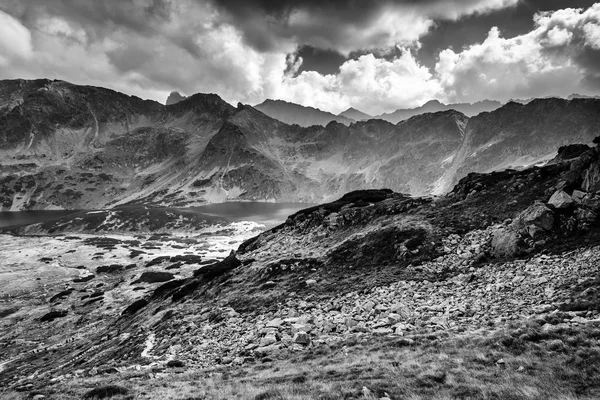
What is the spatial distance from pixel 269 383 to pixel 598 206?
2292cm

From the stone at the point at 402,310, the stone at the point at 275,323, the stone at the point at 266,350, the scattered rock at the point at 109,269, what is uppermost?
the stone at the point at 402,310

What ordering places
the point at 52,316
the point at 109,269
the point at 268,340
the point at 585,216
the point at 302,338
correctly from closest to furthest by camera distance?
the point at 302,338
the point at 268,340
the point at 585,216
the point at 52,316
the point at 109,269

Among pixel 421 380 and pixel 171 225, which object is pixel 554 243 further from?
pixel 171 225

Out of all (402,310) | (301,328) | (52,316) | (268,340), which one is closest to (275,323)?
(268,340)

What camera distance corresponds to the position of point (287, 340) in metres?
17.5

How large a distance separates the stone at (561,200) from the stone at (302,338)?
64.9 ft

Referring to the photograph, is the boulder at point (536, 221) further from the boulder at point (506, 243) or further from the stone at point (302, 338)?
the stone at point (302, 338)

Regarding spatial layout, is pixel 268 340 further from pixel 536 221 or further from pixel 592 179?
pixel 592 179

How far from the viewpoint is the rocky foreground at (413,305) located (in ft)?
37.3

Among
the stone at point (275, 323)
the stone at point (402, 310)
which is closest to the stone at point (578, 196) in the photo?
the stone at point (402, 310)

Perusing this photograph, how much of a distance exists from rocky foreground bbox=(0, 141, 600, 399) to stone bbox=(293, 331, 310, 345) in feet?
0.22

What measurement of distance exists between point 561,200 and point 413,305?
13.9m

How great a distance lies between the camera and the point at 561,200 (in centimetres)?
2166

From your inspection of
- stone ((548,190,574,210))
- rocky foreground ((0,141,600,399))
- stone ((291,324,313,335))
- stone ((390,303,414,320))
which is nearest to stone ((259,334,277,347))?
rocky foreground ((0,141,600,399))
